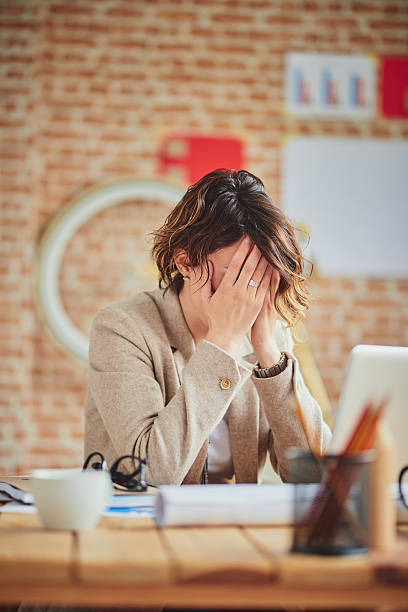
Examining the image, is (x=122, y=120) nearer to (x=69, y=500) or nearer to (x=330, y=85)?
(x=330, y=85)

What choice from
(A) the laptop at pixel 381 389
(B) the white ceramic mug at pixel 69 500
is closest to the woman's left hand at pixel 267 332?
(A) the laptop at pixel 381 389

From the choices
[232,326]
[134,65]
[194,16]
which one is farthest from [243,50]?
[232,326]

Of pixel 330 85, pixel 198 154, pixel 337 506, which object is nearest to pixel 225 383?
pixel 337 506

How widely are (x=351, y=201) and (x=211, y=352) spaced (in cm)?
264

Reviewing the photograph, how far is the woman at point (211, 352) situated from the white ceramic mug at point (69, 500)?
1.32 feet

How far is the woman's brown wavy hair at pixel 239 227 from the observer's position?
160cm

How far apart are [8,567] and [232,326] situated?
809 millimetres

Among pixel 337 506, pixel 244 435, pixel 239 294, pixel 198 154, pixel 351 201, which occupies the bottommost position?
pixel 244 435

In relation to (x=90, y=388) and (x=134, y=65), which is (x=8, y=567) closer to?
(x=90, y=388)

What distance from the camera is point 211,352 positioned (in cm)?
146

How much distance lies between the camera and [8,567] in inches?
32.2

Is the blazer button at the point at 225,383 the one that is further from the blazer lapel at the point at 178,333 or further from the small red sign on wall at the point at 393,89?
the small red sign on wall at the point at 393,89

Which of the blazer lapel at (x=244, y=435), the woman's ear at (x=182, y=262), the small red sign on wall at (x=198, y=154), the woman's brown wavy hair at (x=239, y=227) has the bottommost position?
the blazer lapel at (x=244, y=435)

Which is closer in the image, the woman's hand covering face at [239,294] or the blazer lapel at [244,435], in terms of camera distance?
the woman's hand covering face at [239,294]
